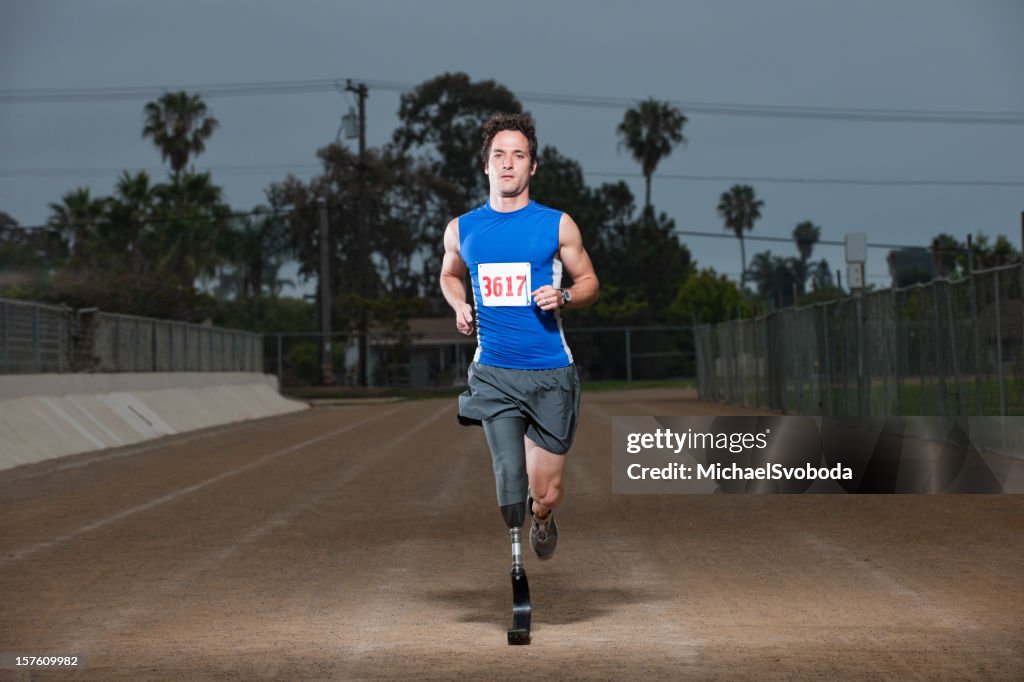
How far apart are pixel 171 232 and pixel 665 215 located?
90.7ft

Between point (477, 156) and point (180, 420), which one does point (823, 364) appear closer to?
point (180, 420)

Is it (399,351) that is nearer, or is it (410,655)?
(410,655)

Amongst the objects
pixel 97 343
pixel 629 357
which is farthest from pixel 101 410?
pixel 629 357

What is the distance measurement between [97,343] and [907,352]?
1620cm

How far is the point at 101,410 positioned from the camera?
1087 inches

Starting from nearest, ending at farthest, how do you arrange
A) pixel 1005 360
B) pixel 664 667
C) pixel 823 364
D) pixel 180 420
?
pixel 664 667 → pixel 1005 360 → pixel 823 364 → pixel 180 420

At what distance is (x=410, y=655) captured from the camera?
6.80 metres

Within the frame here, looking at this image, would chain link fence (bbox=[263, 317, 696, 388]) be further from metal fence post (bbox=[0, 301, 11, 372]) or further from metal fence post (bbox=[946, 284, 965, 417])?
metal fence post (bbox=[946, 284, 965, 417])

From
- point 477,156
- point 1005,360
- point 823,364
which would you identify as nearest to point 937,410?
point 1005,360

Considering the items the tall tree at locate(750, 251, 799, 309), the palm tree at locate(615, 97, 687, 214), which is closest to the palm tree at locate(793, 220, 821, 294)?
the tall tree at locate(750, 251, 799, 309)

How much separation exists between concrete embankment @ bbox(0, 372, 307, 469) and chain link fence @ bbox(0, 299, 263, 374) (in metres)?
0.37

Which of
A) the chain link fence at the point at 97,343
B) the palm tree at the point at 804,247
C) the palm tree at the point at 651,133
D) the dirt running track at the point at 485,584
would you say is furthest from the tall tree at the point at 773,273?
the dirt running track at the point at 485,584

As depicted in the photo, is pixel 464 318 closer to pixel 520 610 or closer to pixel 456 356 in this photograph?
pixel 520 610

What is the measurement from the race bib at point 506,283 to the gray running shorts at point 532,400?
34 centimetres
